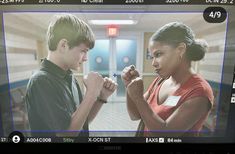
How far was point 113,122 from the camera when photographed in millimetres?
1013

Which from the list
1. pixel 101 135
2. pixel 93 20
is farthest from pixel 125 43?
pixel 101 135

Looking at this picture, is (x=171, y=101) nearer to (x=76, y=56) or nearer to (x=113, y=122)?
(x=113, y=122)

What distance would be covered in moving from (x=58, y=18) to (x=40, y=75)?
0.26 m

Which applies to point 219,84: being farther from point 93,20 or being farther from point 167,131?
point 93,20

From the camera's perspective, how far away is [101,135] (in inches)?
40.6

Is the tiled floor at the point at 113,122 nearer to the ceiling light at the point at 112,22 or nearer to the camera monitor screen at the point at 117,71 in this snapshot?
the camera monitor screen at the point at 117,71

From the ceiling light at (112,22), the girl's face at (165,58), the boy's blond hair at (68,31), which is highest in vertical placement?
the ceiling light at (112,22)

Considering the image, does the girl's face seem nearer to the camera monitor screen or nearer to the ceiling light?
the camera monitor screen

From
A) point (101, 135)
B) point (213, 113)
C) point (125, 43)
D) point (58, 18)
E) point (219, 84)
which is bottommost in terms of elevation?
point (101, 135)

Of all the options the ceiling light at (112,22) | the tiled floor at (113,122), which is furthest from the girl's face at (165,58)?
the tiled floor at (113,122)

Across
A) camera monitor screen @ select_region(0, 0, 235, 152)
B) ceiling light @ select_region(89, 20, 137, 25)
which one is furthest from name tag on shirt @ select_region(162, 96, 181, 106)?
ceiling light @ select_region(89, 20, 137, 25)

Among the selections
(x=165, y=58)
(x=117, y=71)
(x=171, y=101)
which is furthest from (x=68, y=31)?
(x=171, y=101)

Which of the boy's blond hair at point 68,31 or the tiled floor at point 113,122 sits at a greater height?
the boy's blond hair at point 68,31

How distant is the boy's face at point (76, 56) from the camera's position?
0.97m
